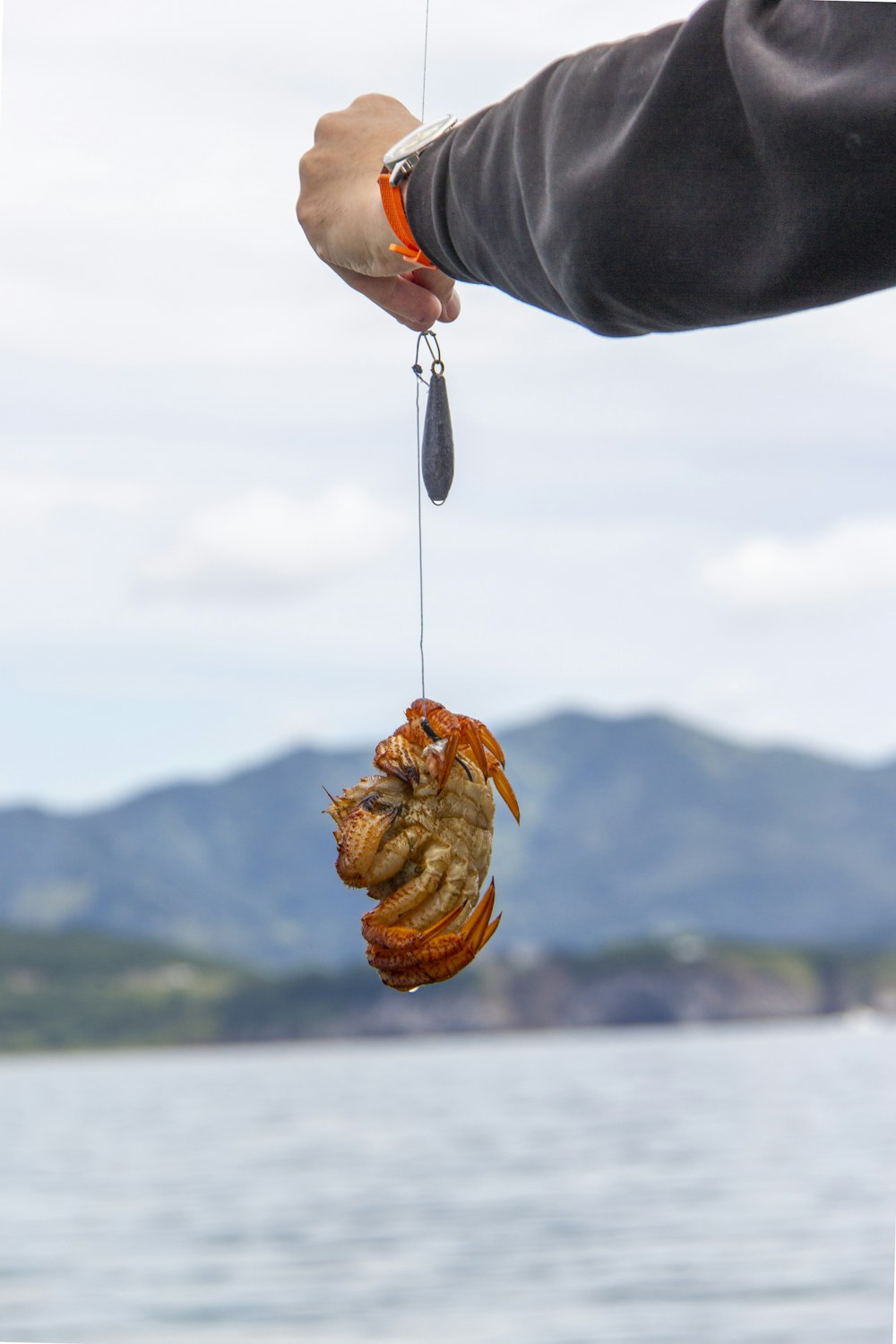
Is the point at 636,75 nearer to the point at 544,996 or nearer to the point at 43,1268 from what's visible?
the point at 43,1268

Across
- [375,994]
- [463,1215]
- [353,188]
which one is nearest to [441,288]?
[353,188]

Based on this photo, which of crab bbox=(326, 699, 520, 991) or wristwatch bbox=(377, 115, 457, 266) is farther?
crab bbox=(326, 699, 520, 991)

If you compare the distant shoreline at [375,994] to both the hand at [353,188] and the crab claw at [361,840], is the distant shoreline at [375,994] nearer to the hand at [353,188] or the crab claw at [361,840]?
the crab claw at [361,840]

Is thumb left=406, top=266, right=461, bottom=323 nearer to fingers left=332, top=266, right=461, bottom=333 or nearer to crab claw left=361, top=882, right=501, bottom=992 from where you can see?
fingers left=332, top=266, right=461, bottom=333

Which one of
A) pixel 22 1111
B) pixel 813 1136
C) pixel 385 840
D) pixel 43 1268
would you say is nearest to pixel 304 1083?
pixel 22 1111

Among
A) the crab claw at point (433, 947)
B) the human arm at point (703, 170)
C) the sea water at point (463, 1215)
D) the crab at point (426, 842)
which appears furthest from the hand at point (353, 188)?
the sea water at point (463, 1215)

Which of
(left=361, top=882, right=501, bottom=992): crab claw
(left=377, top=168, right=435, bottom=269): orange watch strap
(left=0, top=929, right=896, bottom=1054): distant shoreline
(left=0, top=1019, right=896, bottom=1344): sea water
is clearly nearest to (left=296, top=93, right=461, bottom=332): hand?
(left=377, top=168, right=435, bottom=269): orange watch strap
